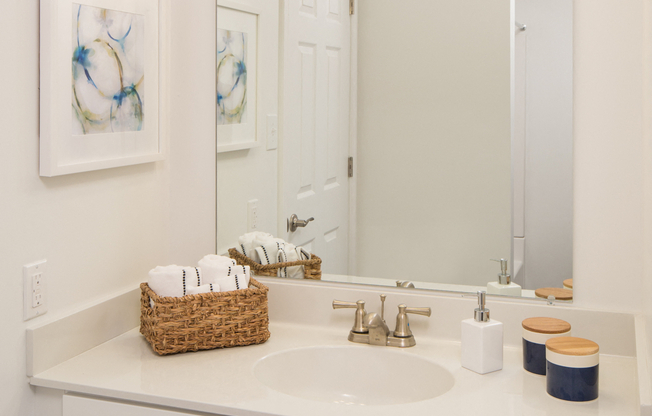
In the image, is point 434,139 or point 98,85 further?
point 434,139

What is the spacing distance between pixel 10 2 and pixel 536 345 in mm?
1232

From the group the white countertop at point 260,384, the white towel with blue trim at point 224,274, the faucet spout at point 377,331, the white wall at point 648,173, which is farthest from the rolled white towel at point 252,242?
the white wall at point 648,173

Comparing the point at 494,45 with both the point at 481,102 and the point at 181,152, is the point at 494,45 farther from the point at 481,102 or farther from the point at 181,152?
the point at 181,152

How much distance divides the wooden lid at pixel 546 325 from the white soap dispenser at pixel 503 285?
131 mm

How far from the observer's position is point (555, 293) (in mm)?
1389

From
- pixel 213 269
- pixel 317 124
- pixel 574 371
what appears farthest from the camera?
pixel 317 124

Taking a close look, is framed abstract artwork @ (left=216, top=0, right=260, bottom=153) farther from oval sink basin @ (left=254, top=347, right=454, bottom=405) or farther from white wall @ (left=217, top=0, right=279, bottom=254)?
oval sink basin @ (left=254, top=347, right=454, bottom=405)

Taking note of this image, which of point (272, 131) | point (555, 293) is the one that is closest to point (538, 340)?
point (555, 293)

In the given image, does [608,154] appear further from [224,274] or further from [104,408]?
[104,408]

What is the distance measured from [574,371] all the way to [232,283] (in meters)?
0.75

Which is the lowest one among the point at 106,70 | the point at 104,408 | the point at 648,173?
the point at 104,408

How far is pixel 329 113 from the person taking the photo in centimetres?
156

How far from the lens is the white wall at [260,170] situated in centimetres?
159

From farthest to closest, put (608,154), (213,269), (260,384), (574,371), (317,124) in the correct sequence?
(317,124), (213,269), (608,154), (260,384), (574,371)
